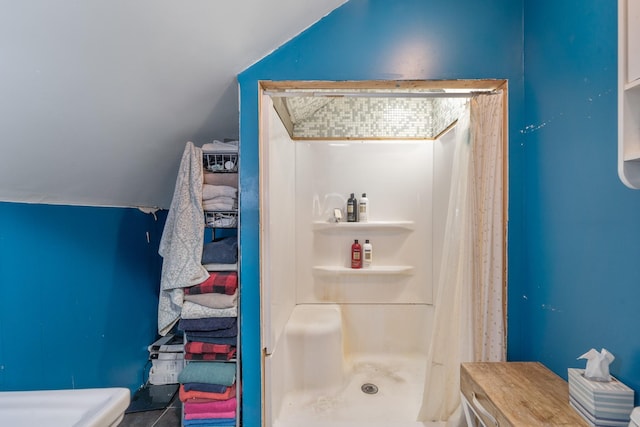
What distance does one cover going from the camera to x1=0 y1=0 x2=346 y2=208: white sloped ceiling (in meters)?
1.01

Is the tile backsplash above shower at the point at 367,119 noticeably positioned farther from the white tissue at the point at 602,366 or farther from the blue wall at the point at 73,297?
the white tissue at the point at 602,366

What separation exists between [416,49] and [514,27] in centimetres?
49

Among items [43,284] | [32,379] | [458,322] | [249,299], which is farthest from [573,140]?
[32,379]

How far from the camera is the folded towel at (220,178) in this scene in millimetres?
1633

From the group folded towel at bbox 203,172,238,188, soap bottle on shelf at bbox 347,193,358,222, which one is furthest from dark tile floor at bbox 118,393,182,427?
soap bottle on shelf at bbox 347,193,358,222

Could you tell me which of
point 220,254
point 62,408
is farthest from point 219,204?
point 62,408

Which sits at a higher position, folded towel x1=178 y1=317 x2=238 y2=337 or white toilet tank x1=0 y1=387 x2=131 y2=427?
white toilet tank x1=0 y1=387 x2=131 y2=427

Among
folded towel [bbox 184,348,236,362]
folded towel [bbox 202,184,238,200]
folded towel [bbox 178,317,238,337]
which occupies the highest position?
folded towel [bbox 202,184,238,200]

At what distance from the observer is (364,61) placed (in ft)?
4.70

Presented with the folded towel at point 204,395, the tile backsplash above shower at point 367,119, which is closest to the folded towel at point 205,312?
the folded towel at point 204,395

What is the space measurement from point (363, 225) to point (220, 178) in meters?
1.25

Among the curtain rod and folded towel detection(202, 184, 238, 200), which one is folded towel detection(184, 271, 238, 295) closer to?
folded towel detection(202, 184, 238, 200)

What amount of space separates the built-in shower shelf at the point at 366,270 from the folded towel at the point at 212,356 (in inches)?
44.4

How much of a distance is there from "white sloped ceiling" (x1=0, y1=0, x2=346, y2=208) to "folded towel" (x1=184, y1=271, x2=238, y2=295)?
2.64 ft
